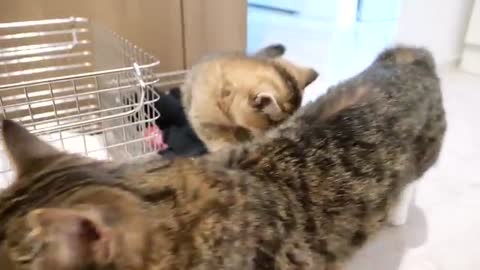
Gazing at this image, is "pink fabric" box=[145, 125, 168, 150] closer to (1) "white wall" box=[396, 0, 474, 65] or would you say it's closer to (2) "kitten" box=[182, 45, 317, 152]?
(2) "kitten" box=[182, 45, 317, 152]

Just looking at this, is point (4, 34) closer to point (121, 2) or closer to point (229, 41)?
point (121, 2)

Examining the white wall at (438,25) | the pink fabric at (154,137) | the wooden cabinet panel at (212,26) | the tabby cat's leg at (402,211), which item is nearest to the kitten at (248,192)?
the tabby cat's leg at (402,211)

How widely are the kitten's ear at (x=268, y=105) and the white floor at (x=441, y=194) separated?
38 cm

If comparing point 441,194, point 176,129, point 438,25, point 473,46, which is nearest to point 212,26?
point 176,129

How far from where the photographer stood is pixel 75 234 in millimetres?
477

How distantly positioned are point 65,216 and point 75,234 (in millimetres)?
31

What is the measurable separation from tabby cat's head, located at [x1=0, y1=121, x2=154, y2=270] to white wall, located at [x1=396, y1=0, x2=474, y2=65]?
6.57 ft

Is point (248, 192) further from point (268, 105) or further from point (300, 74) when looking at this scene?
point (300, 74)

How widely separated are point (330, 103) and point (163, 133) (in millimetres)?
737

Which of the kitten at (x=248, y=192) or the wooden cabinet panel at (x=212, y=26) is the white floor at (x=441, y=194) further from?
the wooden cabinet panel at (x=212, y=26)

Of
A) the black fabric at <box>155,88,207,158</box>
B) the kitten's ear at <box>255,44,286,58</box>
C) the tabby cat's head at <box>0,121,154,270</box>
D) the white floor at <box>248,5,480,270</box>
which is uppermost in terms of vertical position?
the tabby cat's head at <box>0,121,154,270</box>

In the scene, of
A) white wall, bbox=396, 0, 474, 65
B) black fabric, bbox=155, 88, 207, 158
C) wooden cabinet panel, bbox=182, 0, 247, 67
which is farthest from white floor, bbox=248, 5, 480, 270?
black fabric, bbox=155, 88, 207, 158

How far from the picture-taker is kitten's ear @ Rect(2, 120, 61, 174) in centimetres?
66

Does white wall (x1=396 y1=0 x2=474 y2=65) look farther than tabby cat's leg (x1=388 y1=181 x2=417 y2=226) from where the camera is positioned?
Yes
